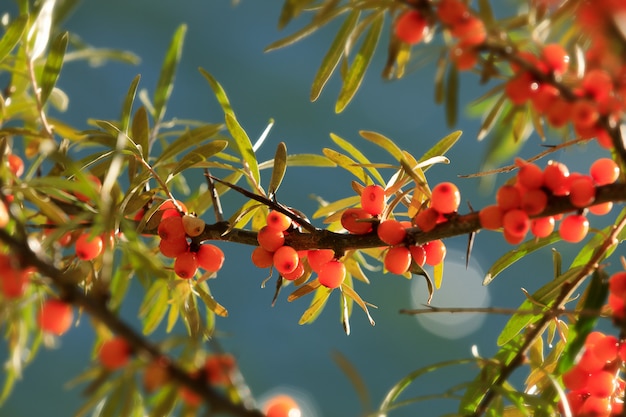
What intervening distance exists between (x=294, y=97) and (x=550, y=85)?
215 cm

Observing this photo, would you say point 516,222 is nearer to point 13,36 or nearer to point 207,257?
point 207,257

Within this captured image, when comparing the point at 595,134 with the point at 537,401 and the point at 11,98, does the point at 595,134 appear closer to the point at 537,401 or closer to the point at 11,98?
the point at 537,401

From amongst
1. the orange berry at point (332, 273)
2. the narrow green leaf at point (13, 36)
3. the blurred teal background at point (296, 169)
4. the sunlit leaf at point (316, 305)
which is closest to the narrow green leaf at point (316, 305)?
the sunlit leaf at point (316, 305)

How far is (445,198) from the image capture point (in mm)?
563

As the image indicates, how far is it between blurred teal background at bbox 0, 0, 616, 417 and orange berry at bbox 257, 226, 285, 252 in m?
1.65

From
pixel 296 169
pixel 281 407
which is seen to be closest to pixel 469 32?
pixel 281 407

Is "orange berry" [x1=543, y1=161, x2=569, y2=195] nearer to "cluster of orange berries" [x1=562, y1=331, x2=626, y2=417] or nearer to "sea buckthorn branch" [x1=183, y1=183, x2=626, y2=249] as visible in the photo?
"sea buckthorn branch" [x1=183, y1=183, x2=626, y2=249]

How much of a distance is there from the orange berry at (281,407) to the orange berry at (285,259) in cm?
22

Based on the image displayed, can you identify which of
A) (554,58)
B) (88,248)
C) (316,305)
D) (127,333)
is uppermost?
(554,58)

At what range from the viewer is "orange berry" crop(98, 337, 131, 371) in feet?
1.19

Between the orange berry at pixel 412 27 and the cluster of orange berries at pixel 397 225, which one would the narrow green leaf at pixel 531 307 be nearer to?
the cluster of orange berries at pixel 397 225

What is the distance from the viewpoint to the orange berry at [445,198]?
56 centimetres

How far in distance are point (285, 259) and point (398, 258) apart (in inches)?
4.1

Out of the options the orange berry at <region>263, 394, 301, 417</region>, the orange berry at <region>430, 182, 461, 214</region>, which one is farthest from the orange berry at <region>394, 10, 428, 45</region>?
the orange berry at <region>263, 394, 301, 417</region>
